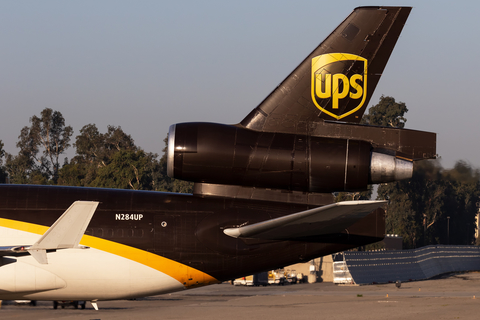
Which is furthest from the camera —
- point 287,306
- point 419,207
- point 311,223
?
point 419,207

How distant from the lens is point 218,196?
720 inches

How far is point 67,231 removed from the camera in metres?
16.5

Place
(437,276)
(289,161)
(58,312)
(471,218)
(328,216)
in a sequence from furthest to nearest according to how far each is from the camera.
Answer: (471,218) < (437,276) < (58,312) < (289,161) < (328,216)

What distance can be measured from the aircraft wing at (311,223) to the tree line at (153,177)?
71583 mm

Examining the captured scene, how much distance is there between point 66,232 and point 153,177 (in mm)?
132147

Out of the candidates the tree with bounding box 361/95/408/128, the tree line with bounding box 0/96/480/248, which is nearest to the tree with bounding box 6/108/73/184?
the tree line with bounding box 0/96/480/248

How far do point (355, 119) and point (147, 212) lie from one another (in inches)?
297

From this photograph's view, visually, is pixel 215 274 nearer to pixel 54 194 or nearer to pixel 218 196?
pixel 218 196

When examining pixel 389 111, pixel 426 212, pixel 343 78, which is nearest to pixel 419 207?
pixel 426 212

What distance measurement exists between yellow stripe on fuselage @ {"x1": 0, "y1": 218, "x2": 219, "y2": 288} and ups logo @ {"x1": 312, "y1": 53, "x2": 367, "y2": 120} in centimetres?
712

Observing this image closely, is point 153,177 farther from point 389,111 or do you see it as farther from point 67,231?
point 67,231

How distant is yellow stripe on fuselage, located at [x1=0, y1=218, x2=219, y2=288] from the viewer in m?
17.9

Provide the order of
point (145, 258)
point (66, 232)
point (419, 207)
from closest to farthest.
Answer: point (66, 232) → point (145, 258) → point (419, 207)

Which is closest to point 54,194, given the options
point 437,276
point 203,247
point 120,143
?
point 203,247
